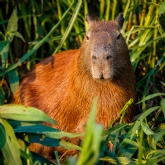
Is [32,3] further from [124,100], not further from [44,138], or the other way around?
[44,138]

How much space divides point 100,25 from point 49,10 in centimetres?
197

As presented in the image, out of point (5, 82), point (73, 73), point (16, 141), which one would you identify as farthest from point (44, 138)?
point (5, 82)

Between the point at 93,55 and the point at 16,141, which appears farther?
the point at 93,55

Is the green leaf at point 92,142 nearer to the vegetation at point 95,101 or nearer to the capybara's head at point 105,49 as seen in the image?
the vegetation at point 95,101

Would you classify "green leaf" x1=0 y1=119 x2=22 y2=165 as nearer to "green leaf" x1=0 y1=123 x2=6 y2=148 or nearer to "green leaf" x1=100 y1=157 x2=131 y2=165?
"green leaf" x1=0 y1=123 x2=6 y2=148

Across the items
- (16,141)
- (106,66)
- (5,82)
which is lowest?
(5,82)

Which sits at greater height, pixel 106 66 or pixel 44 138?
pixel 106 66

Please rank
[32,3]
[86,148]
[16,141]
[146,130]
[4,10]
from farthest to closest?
[4,10] → [32,3] → [146,130] → [16,141] → [86,148]

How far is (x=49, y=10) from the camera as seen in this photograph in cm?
618

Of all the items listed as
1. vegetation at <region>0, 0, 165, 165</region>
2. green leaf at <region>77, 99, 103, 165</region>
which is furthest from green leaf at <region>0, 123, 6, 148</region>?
green leaf at <region>77, 99, 103, 165</region>

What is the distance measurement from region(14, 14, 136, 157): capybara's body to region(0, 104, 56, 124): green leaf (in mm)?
649

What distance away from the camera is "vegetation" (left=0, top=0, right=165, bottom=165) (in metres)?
3.42

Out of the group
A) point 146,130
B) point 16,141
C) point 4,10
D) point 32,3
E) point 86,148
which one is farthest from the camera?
point 4,10

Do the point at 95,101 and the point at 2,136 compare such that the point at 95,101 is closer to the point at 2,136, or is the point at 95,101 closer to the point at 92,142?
the point at 92,142
